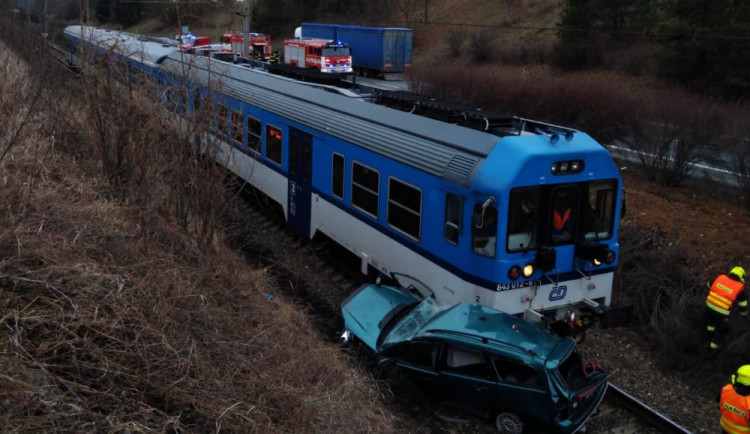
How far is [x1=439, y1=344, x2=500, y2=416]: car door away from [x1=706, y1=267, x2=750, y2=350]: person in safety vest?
3.97 metres

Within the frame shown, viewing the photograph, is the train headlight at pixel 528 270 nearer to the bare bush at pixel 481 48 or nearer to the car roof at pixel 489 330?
the car roof at pixel 489 330

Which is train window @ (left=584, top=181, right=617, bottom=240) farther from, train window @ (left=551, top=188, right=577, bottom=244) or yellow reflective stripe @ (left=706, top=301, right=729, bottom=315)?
yellow reflective stripe @ (left=706, top=301, right=729, bottom=315)

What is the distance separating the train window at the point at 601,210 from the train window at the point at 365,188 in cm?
296

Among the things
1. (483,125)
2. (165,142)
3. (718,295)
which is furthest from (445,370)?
(165,142)

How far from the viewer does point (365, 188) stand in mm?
10422

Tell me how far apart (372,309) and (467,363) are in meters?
2.00

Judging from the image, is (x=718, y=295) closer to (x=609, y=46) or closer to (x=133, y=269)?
(x=133, y=269)

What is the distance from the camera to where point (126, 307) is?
19.2 feet

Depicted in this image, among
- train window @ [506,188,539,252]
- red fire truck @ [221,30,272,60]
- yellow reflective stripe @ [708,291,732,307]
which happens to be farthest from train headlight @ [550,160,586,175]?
red fire truck @ [221,30,272,60]

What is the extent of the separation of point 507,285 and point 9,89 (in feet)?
35.0

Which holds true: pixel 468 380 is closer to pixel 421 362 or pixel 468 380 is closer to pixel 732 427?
pixel 421 362

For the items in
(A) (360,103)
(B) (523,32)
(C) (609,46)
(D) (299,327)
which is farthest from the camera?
(B) (523,32)

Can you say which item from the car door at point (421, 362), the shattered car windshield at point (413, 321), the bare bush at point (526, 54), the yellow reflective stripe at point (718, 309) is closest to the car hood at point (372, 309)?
the shattered car windshield at point (413, 321)

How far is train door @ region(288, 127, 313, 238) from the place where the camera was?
12117 millimetres
